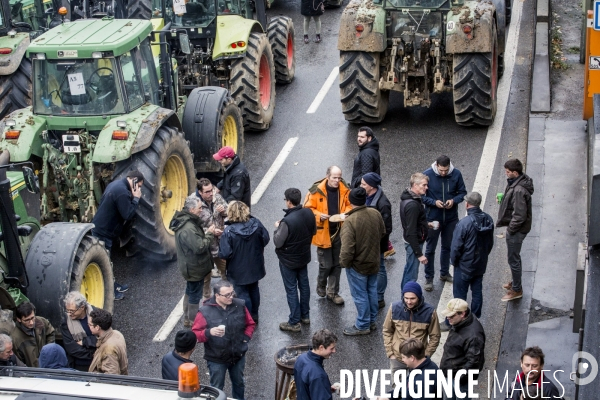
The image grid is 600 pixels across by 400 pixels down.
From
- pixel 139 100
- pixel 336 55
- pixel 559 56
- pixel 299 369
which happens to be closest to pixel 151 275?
pixel 139 100

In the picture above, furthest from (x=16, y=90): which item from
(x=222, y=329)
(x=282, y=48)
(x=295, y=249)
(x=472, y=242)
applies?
(x=472, y=242)

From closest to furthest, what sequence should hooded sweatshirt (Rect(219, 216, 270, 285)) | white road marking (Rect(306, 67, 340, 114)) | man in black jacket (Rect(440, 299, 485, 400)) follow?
1. man in black jacket (Rect(440, 299, 485, 400))
2. hooded sweatshirt (Rect(219, 216, 270, 285))
3. white road marking (Rect(306, 67, 340, 114))

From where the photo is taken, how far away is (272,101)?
16.0 meters

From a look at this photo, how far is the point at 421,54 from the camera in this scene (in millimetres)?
14930

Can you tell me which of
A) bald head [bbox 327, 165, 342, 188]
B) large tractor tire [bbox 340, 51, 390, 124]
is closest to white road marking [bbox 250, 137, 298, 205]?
large tractor tire [bbox 340, 51, 390, 124]

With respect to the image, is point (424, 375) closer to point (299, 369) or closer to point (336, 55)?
point (299, 369)

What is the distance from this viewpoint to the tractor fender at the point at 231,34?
49.1 ft

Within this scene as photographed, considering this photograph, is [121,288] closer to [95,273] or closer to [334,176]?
[95,273]

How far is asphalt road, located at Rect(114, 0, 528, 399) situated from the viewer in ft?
33.8

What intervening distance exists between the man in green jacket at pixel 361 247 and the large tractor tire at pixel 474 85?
16.5 feet

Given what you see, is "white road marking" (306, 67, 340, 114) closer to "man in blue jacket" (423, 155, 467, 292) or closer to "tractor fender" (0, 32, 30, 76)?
"tractor fender" (0, 32, 30, 76)

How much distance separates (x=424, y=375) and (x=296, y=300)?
2.65 meters

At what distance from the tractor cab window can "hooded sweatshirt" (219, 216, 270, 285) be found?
2.35 metres

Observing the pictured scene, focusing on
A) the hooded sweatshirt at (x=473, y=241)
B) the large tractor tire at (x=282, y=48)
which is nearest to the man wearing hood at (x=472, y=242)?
the hooded sweatshirt at (x=473, y=241)
